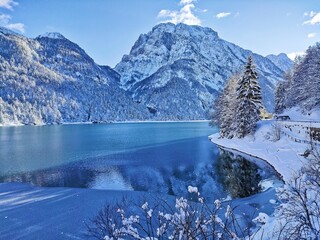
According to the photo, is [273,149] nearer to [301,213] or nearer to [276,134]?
[276,134]

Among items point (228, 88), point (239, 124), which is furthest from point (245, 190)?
point (228, 88)

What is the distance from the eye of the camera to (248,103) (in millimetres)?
43250

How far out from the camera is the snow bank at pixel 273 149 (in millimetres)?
23672

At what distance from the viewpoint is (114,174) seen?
26719 millimetres

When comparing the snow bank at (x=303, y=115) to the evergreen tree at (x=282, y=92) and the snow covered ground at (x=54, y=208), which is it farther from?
the snow covered ground at (x=54, y=208)

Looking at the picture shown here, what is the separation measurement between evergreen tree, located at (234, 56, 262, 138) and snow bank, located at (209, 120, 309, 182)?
4.60 ft

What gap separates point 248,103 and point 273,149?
11.9m

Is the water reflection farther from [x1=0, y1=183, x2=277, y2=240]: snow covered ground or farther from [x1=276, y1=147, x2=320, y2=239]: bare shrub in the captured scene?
[x1=276, y1=147, x2=320, y2=239]: bare shrub

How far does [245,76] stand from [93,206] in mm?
35389

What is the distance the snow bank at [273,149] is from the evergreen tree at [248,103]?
1.40 m

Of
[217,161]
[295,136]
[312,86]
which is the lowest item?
[217,161]

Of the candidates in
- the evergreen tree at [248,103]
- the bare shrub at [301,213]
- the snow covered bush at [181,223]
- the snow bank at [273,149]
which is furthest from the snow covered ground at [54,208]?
the evergreen tree at [248,103]

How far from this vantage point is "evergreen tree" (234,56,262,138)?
4300 centimetres

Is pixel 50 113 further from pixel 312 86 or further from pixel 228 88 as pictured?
pixel 312 86
